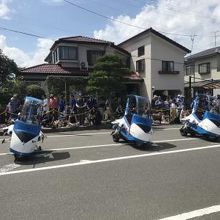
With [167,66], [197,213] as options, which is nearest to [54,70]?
[167,66]

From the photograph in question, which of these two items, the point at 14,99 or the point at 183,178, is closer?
the point at 183,178

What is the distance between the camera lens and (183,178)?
7879 mm

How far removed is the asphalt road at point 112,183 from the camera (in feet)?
19.0

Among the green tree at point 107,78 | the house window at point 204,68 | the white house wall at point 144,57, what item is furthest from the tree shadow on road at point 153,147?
the house window at point 204,68

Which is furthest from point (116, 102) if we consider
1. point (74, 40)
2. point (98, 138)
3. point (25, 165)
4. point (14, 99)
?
point (25, 165)

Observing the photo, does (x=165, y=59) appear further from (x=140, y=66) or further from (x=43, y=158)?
(x=43, y=158)

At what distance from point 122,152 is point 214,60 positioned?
3226 centimetres

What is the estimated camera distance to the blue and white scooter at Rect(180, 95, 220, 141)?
13547 millimetres

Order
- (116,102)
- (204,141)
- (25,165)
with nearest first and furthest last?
(25,165)
(204,141)
(116,102)

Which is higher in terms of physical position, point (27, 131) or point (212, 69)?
point (212, 69)

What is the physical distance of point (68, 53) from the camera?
112 feet

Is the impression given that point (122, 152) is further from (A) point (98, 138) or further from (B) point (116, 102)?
(B) point (116, 102)

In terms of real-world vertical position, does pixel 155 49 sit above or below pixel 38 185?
above

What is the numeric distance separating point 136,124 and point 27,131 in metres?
3.70
